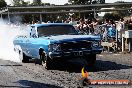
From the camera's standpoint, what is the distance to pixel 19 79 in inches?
379

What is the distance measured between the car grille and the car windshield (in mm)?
1303

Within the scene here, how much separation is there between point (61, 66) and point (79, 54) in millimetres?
1475

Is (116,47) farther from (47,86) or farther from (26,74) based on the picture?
(47,86)

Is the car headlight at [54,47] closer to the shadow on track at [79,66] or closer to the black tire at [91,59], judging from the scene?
the shadow on track at [79,66]

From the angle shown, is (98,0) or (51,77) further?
(98,0)

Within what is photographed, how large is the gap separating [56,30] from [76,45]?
150cm

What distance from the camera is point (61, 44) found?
37.0 ft

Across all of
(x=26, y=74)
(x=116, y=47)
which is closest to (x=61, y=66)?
(x=26, y=74)

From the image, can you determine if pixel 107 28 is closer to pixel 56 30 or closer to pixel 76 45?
pixel 56 30

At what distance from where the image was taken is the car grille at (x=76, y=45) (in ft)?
37.2

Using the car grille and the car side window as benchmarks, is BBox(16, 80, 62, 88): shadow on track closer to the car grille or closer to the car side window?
the car grille

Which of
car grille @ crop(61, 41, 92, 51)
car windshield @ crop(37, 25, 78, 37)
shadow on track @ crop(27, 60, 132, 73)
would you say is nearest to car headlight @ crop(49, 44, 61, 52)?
car grille @ crop(61, 41, 92, 51)

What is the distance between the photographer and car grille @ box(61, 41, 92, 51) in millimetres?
11344

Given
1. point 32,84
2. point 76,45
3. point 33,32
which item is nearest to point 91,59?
point 76,45
